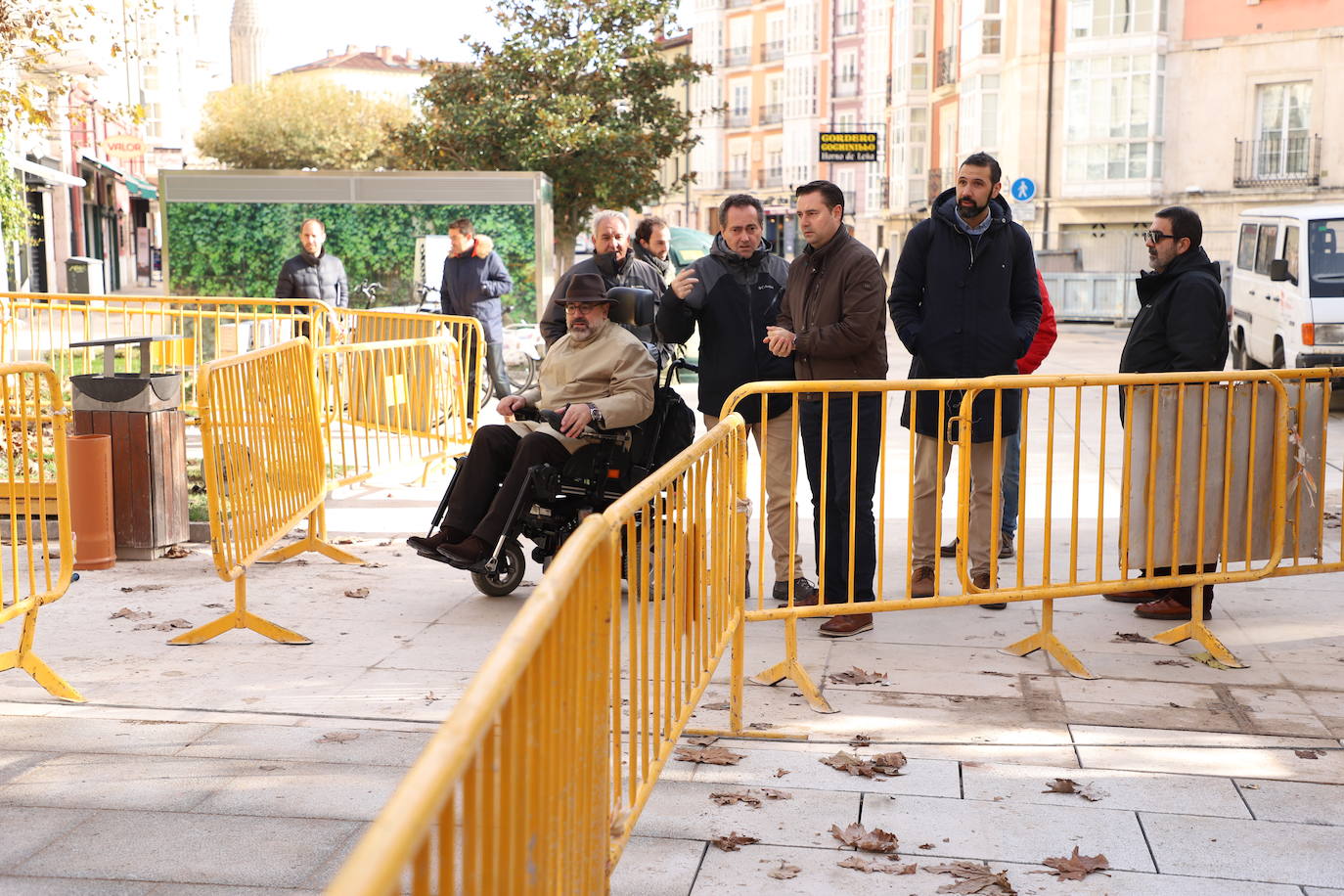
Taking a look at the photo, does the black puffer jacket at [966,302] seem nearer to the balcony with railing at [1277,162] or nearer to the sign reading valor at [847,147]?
the sign reading valor at [847,147]

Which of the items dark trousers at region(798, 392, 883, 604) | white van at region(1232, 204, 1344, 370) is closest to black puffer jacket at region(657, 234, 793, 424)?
dark trousers at region(798, 392, 883, 604)

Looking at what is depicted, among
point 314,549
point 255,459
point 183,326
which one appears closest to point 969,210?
point 255,459

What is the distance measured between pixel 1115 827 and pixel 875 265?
2.96 m

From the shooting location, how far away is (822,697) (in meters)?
5.35

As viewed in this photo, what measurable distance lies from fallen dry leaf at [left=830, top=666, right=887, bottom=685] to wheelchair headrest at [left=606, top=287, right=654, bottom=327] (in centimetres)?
196

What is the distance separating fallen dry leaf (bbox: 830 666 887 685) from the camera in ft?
18.4

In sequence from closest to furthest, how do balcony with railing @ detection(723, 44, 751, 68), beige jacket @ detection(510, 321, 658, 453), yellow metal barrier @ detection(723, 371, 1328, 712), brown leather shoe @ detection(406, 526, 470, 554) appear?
yellow metal barrier @ detection(723, 371, 1328, 712), brown leather shoe @ detection(406, 526, 470, 554), beige jacket @ detection(510, 321, 658, 453), balcony with railing @ detection(723, 44, 751, 68)

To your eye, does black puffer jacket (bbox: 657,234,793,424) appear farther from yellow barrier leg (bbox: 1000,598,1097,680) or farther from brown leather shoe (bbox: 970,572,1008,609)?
yellow barrier leg (bbox: 1000,598,1097,680)

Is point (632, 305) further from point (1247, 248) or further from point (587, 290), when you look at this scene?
point (1247, 248)

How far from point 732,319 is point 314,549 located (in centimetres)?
265

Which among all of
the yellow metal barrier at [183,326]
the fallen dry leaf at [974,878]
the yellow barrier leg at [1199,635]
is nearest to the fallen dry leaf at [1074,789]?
the fallen dry leaf at [974,878]

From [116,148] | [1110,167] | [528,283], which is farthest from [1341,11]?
[116,148]

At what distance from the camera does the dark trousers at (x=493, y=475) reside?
6539 millimetres

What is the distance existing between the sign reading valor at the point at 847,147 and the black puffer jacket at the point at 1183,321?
57.1 feet
